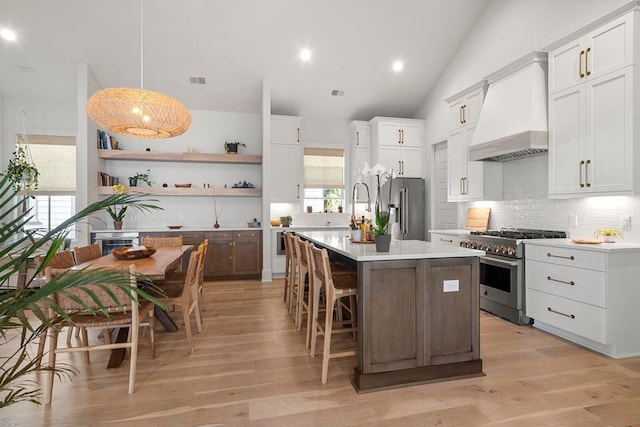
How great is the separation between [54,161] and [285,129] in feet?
13.1

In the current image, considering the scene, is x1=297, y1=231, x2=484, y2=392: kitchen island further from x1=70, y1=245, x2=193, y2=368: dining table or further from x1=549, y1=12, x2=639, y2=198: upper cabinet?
x1=549, y1=12, x2=639, y2=198: upper cabinet

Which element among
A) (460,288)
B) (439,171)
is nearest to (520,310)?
(460,288)

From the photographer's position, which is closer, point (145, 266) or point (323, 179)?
point (145, 266)

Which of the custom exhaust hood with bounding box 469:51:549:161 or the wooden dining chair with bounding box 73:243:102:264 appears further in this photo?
the custom exhaust hood with bounding box 469:51:549:161

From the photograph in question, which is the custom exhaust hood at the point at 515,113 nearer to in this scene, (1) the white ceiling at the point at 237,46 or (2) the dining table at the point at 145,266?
(1) the white ceiling at the point at 237,46

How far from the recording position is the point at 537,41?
13.9ft

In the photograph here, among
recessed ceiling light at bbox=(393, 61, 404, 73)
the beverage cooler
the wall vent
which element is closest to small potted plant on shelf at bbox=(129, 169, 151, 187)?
the beverage cooler

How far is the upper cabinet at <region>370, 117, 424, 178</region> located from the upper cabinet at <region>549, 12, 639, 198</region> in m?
2.97

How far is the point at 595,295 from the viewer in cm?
Answer: 288

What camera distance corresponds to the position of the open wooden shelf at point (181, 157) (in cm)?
579

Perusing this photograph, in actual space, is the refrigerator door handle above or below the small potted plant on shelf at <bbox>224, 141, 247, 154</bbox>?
below

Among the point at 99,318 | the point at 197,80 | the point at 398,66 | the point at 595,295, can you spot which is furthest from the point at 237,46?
the point at 595,295

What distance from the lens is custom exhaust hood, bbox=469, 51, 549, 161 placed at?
369 centimetres

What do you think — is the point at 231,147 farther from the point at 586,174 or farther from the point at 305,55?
the point at 586,174
